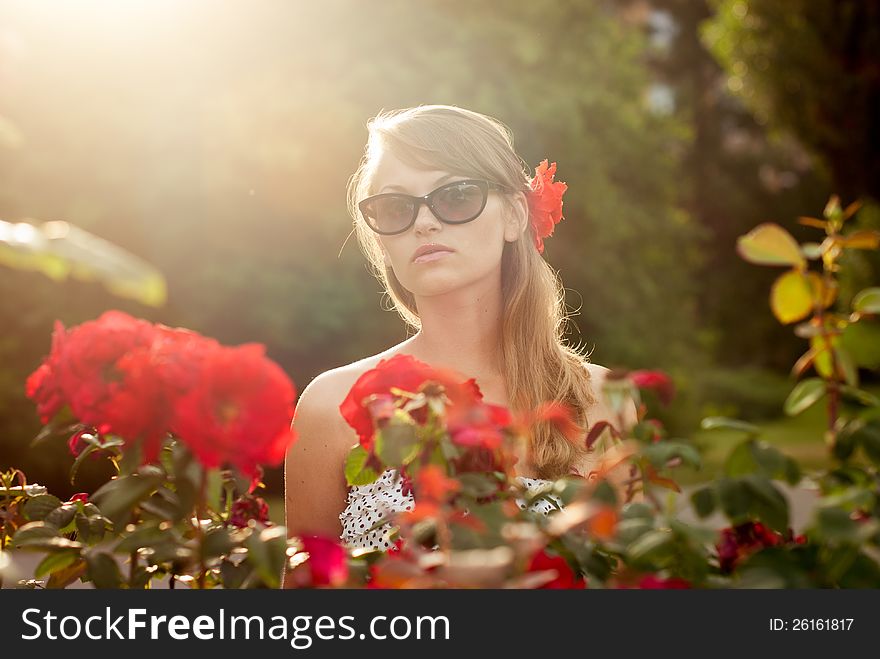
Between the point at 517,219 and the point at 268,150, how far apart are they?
257 inches

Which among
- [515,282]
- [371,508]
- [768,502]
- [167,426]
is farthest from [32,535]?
[515,282]

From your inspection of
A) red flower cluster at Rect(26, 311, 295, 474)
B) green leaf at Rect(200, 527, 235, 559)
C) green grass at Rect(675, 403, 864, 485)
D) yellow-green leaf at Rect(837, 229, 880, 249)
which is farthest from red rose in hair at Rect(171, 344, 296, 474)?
green grass at Rect(675, 403, 864, 485)

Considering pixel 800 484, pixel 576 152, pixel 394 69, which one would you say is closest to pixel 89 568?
pixel 800 484

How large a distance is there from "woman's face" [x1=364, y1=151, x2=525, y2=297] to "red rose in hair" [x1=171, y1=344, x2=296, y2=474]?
1265mm

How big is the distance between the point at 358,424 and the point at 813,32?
11489 millimetres

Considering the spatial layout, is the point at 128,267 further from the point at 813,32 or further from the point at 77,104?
the point at 813,32

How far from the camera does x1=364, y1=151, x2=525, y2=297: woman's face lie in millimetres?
2217

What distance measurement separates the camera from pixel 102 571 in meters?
1.13

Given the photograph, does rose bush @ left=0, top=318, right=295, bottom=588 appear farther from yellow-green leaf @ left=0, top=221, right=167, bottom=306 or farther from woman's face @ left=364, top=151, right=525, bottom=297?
woman's face @ left=364, top=151, right=525, bottom=297

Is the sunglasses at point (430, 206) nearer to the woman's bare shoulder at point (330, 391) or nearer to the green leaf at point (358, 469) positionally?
the woman's bare shoulder at point (330, 391)

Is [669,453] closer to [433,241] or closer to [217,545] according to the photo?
[217,545]

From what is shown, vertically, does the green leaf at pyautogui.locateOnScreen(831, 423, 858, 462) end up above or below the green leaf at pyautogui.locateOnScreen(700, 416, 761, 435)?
below

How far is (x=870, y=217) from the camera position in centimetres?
1309

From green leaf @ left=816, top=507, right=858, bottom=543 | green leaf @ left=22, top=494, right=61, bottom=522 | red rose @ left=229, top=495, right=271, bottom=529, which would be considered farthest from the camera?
red rose @ left=229, top=495, right=271, bottom=529
